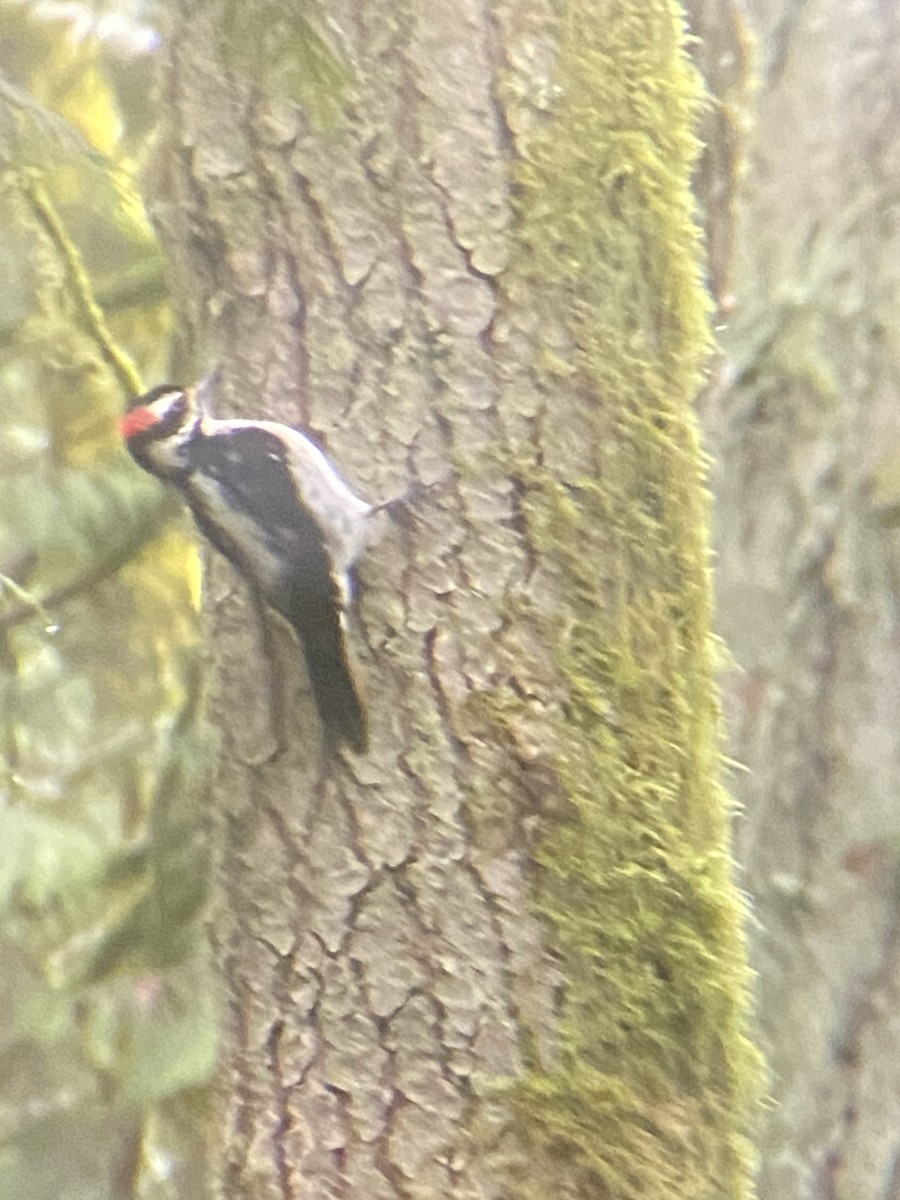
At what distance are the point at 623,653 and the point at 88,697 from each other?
0.94 m

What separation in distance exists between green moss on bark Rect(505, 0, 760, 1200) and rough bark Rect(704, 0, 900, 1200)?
2.85 feet

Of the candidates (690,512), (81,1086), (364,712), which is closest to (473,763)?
(364,712)

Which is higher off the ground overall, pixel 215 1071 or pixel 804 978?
pixel 215 1071

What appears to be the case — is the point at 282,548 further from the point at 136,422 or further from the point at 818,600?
the point at 818,600

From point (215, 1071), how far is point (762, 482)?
1423mm

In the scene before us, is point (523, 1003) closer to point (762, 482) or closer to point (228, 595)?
point (228, 595)

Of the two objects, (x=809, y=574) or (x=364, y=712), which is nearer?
(x=364, y=712)

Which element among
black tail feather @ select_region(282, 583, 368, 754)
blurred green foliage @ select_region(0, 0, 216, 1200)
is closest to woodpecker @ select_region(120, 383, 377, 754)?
black tail feather @ select_region(282, 583, 368, 754)

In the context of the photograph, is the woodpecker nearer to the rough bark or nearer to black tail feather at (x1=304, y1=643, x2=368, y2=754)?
black tail feather at (x1=304, y1=643, x2=368, y2=754)

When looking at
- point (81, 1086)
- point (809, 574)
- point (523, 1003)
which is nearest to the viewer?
point (523, 1003)

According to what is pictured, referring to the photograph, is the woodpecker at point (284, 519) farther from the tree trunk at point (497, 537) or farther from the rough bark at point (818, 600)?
the rough bark at point (818, 600)

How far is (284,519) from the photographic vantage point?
3.54 feet

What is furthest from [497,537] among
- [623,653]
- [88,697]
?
[88,697]

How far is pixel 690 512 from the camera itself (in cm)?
111
